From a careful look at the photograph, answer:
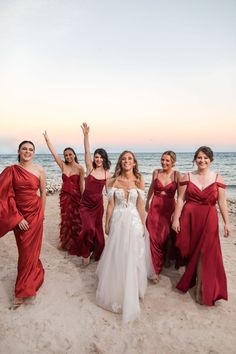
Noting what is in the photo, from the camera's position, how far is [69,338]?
12.8 ft

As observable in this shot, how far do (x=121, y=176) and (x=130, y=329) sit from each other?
7.34 ft

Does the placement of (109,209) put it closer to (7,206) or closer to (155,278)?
(7,206)

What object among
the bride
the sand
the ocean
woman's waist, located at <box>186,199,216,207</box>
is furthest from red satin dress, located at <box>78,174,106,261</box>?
the ocean

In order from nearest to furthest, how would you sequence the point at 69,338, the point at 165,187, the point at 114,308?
the point at 69,338, the point at 114,308, the point at 165,187

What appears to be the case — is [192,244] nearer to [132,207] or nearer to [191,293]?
[191,293]

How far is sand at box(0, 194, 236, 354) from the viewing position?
3.76 m

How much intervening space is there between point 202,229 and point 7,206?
3083mm

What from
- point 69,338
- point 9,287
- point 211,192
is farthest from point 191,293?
point 9,287

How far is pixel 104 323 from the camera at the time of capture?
13.8 ft

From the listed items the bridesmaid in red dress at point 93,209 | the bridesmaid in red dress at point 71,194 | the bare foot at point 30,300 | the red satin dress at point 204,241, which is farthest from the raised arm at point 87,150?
the bare foot at point 30,300

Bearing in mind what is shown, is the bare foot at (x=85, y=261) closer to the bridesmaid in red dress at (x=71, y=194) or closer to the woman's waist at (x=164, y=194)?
the bridesmaid in red dress at (x=71, y=194)

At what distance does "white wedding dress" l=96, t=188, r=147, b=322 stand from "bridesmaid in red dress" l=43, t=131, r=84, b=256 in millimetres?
2398

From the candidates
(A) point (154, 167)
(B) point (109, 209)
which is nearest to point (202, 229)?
(B) point (109, 209)

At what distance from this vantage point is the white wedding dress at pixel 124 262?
424cm
